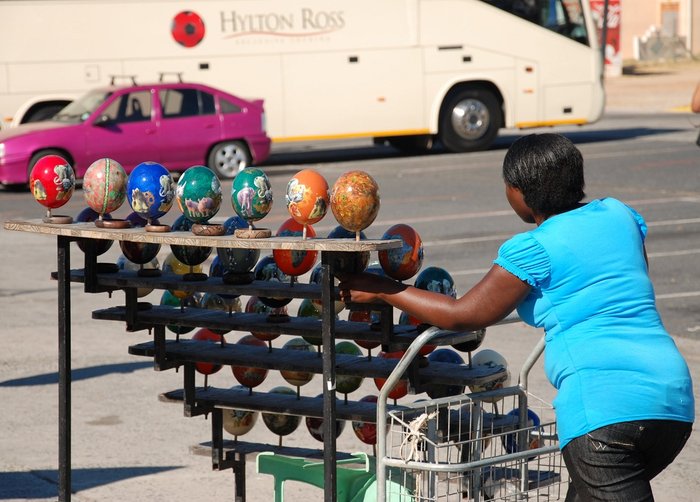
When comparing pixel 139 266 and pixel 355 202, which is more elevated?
pixel 355 202

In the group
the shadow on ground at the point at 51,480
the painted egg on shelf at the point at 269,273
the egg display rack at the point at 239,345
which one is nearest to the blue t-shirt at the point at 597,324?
the egg display rack at the point at 239,345

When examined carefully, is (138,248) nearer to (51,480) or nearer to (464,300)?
(464,300)

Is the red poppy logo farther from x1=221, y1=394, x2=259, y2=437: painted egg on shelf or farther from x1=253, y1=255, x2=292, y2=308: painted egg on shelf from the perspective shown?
x1=253, y1=255, x2=292, y2=308: painted egg on shelf

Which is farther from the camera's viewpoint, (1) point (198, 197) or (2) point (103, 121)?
(2) point (103, 121)

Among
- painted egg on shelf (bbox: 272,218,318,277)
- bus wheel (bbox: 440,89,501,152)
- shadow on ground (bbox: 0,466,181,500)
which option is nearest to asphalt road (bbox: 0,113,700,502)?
shadow on ground (bbox: 0,466,181,500)

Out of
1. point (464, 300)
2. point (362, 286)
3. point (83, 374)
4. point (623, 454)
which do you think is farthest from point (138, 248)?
point (83, 374)

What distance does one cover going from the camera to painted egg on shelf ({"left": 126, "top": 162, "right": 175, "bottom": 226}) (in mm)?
4371

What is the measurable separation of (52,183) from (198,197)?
0.70 m

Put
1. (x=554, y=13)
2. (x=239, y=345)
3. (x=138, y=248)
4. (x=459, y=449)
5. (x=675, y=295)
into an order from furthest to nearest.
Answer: (x=554, y=13) → (x=675, y=295) → (x=239, y=345) → (x=138, y=248) → (x=459, y=449)

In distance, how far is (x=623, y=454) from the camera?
3.28 metres

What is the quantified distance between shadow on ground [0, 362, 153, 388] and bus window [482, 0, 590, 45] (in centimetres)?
1605

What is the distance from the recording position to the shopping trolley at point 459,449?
3.69 metres

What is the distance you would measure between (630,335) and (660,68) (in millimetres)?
48816

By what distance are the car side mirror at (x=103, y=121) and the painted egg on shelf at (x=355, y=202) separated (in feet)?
49.4
